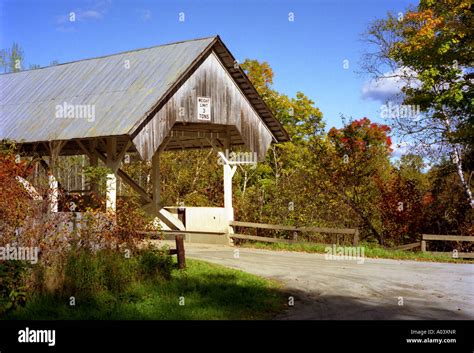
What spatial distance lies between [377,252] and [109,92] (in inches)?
430

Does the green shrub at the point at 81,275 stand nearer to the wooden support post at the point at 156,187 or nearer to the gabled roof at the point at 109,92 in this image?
the gabled roof at the point at 109,92

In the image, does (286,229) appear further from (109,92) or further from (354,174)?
(109,92)

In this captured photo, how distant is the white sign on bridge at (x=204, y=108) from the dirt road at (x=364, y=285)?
193 inches

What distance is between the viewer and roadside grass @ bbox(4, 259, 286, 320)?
37.5 feet

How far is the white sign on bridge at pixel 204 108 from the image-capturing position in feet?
75.5

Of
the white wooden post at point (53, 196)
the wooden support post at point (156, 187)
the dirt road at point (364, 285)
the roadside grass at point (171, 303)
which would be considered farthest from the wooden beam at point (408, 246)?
the white wooden post at point (53, 196)

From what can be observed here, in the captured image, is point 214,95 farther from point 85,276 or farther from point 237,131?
point 85,276

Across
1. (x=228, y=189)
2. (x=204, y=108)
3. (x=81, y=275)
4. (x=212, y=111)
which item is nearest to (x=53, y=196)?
(x=81, y=275)

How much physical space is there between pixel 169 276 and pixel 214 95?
11.0 m

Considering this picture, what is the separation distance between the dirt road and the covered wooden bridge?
457 cm

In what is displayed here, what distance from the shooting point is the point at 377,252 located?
21.7m
